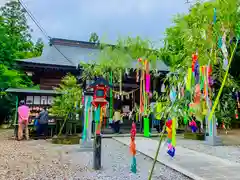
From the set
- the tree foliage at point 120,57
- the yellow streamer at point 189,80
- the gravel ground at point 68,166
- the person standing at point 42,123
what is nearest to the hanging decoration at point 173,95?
the yellow streamer at point 189,80

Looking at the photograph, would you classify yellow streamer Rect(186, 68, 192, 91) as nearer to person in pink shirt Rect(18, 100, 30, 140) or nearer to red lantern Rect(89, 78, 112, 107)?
red lantern Rect(89, 78, 112, 107)

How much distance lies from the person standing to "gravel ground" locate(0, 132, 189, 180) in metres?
2.12

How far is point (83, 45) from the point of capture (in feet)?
55.3

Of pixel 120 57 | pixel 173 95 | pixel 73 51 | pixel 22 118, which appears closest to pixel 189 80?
pixel 173 95

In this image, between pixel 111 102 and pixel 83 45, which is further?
pixel 83 45

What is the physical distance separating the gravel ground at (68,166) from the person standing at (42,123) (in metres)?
2.12

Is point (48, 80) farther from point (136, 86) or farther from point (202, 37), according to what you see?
point (202, 37)

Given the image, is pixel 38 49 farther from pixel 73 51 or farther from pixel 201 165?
pixel 201 165

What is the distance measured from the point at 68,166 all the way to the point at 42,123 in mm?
4449

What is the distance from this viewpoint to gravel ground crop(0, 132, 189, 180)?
13.3ft

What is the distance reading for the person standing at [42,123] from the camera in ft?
28.2

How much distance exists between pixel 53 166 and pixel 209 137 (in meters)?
5.60

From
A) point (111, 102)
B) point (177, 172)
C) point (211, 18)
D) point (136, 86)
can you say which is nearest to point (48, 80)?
point (111, 102)

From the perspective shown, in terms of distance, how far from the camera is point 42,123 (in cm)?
865
